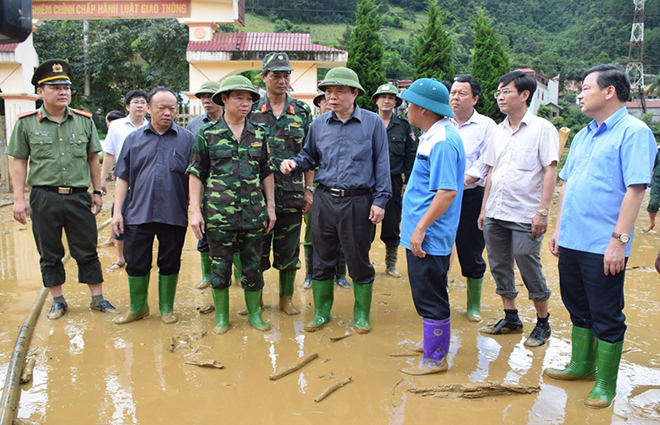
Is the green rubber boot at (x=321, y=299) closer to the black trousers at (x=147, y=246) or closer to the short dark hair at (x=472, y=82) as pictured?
the black trousers at (x=147, y=246)

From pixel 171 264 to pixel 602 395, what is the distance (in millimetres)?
3403

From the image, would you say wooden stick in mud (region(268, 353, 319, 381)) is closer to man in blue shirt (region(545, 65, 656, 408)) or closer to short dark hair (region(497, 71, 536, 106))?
man in blue shirt (region(545, 65, 656, 408))

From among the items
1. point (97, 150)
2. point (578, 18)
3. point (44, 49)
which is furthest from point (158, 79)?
point (578, 18)

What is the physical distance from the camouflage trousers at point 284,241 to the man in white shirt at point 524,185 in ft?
5.57

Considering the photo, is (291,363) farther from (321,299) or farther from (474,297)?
(474,297)

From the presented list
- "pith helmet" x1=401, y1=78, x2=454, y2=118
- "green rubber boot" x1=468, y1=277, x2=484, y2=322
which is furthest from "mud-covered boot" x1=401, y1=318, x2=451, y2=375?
"pith helmet" x1=401, y1=78, x2=454, y2=118

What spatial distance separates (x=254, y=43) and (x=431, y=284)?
13.5 metres

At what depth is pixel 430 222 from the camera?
3463mm

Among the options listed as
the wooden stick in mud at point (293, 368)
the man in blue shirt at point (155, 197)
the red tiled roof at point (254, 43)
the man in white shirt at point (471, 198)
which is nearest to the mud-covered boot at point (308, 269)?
the man in blue shirt at point (155, 197)

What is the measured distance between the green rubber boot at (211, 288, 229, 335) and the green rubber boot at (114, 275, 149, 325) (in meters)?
0.69

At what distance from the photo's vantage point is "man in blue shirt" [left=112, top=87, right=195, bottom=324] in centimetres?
444

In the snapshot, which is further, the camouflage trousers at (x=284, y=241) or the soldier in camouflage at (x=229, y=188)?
the camouflage trousers at (x=284, y=241)

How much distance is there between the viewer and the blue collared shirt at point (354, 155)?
14.0ft

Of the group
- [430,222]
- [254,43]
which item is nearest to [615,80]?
[430,222]
